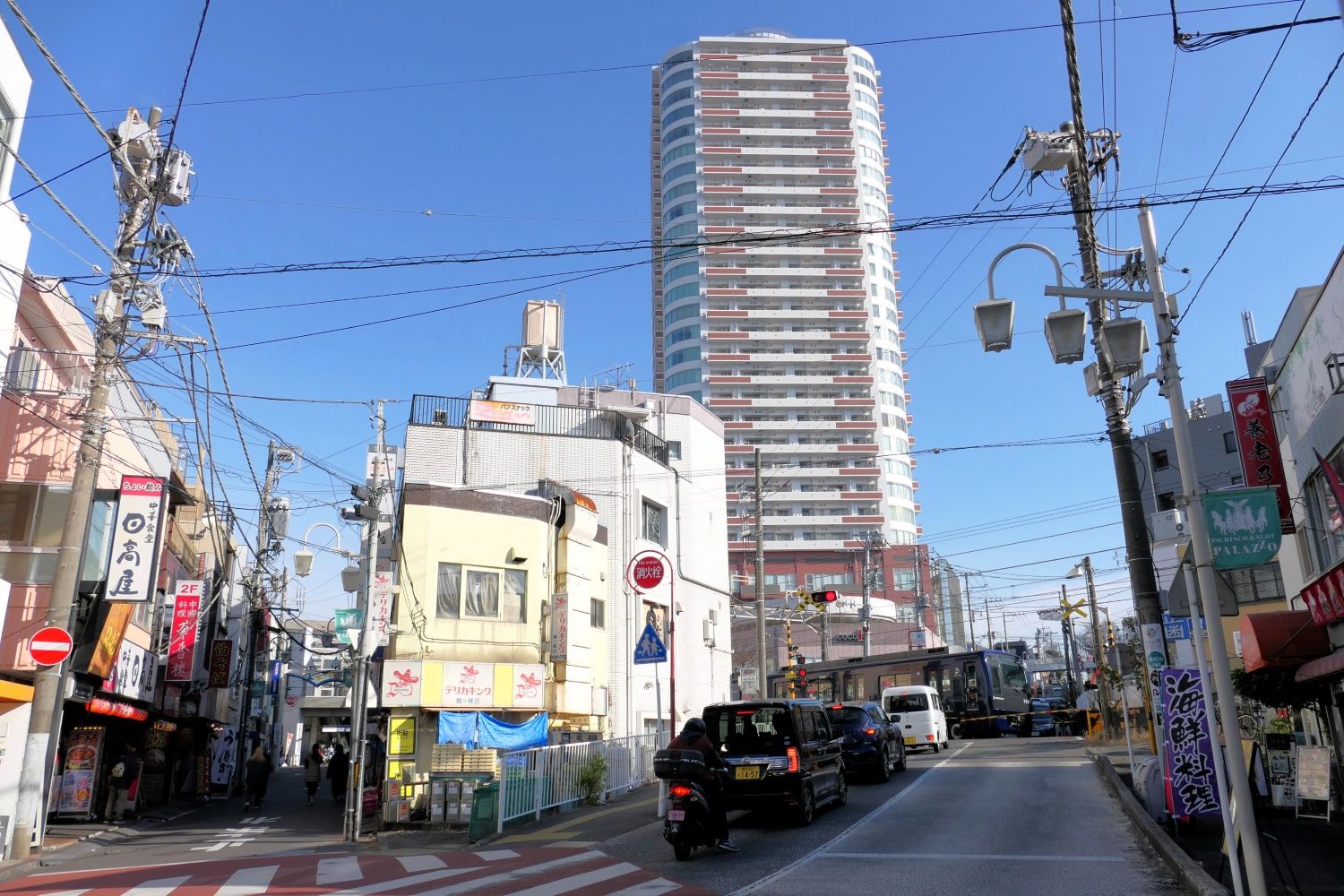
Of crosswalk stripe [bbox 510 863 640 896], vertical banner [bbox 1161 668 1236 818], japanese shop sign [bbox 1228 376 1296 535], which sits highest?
japanese shop sign [bbox 1228 376 1296 535]

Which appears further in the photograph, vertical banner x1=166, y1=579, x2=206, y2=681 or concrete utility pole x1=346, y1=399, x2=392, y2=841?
vertical banner x1=166, y1=579, x2=206, y2=681

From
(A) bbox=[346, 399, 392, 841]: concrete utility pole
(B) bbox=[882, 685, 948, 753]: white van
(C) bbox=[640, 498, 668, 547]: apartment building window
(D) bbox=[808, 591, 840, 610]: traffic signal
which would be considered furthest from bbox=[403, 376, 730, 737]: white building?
(B) bbox=[882, 685, 948, 753]: white van

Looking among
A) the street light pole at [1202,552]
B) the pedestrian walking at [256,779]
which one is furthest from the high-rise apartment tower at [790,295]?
the street light pole at [1202,552]

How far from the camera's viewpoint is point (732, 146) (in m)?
116

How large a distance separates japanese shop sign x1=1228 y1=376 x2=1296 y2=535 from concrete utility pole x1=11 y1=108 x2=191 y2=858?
62.4 ft

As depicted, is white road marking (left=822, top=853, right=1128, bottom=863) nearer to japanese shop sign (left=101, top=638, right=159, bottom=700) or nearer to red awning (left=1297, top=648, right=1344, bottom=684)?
red awning (left=1297, top=648, right=1344, bottom=684)

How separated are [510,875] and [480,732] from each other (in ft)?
28.9

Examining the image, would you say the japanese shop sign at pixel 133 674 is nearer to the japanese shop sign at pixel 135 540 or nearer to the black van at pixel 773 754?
the japanese shop sign at pixel 135 540

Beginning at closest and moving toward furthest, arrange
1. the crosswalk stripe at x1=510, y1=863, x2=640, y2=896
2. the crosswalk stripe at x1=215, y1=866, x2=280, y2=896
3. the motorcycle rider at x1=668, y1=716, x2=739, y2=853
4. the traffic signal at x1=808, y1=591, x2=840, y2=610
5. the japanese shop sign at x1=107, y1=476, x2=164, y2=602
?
1. the crosswalk stripe at x1=510, y1=863, x2=640, y2=896
2. the crosswalk stripe at x1=215, y1=866, x2=280, y2=896
3. the motorcycle rider at x1=668, y1=716, x2=739, y2=853
4. the japanese shop sign at x1=107, y1=476, x2=164, y2=602
5. the traffic signal at x1=808, y1=591, x2=840, y2=610

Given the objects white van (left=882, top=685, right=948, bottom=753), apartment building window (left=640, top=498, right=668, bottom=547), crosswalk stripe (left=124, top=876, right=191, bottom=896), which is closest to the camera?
crosswalk stripe (left=124, top=876, right=191, bottom=896)

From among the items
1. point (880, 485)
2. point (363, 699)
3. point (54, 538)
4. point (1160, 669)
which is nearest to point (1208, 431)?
point (880, 485)

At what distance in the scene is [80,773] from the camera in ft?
71.7

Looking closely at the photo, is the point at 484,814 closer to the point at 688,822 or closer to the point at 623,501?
the point at 688,822

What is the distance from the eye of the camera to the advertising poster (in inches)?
846
